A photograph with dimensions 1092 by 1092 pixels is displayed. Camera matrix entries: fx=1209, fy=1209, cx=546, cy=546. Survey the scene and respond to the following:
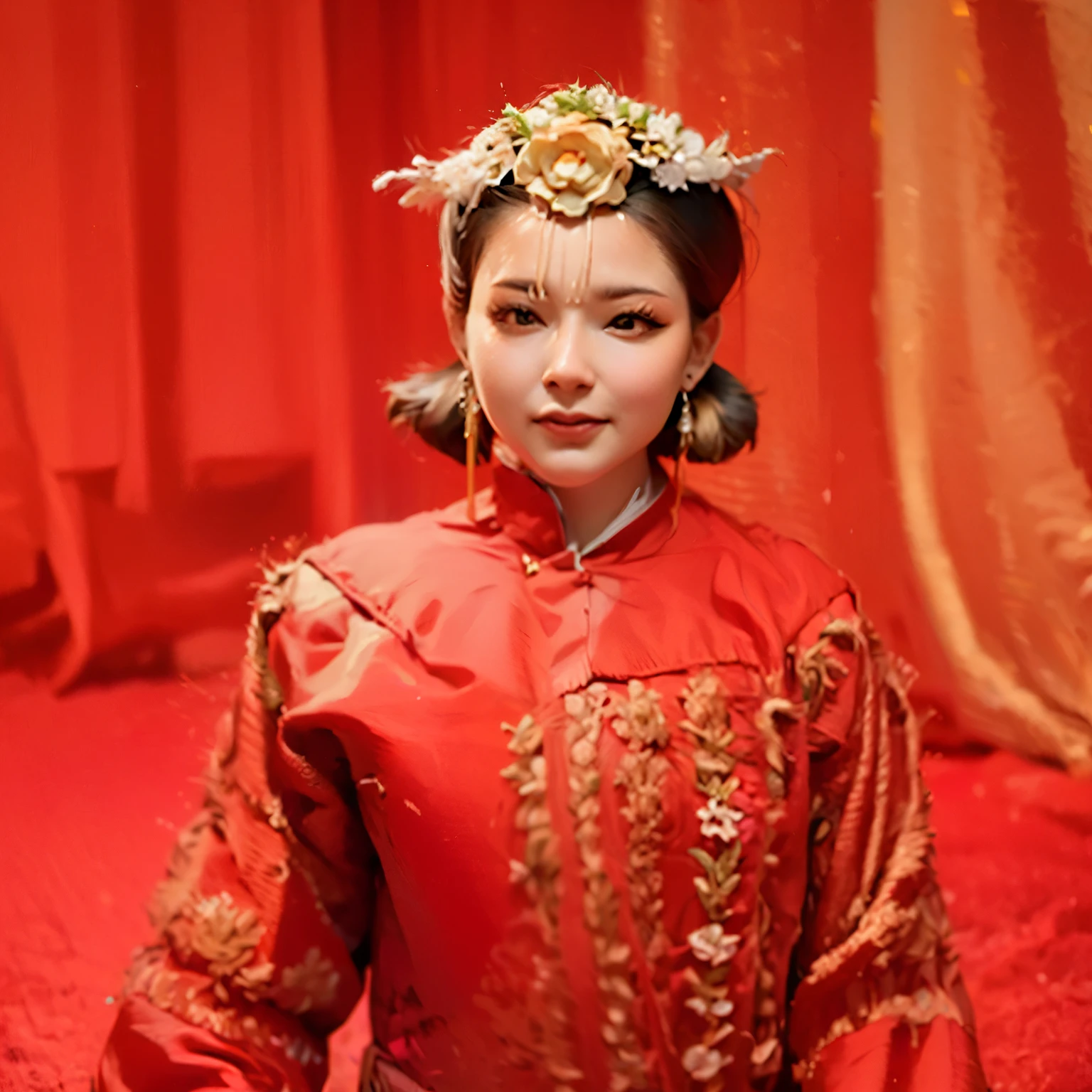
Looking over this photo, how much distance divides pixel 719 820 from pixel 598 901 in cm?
10

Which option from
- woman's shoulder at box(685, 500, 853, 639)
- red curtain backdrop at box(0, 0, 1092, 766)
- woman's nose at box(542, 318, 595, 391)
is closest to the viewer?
woman's nose at box(542, 318, 595, 391)

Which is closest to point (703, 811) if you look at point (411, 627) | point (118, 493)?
point (411, 627)

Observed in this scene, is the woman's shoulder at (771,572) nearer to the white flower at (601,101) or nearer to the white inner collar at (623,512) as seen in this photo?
the white inner collar at (623,512)

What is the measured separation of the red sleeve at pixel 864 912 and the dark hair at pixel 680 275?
170 millimetres

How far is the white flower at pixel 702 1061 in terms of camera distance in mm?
841

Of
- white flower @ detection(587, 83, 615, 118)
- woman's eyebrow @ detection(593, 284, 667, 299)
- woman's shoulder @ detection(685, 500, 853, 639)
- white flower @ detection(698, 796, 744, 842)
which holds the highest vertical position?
white flower @ detection(587, 83, 615, 118)

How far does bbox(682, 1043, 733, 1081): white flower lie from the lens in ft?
2.76

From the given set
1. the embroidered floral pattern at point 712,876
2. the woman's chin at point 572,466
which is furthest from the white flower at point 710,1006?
the woman's chin at point 572,466

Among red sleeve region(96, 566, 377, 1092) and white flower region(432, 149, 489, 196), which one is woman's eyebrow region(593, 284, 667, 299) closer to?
white flower region(432, 149, 489, 196)

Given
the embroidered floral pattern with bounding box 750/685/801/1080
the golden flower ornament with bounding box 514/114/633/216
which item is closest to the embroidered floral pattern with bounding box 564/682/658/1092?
the embroidered floral pattern with bounding box 750/685/801/1080

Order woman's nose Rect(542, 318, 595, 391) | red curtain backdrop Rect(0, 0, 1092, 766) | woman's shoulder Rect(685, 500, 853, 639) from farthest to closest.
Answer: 1. red curtain backdrop Rect(0, 0, 1092, 766)
2. woman's shoulder Rect(685, 500, 853, 639)
3. woman's nose Rect(542, 318, 595, 391)

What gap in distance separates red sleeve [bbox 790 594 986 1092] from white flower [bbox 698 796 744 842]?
3.7 inches

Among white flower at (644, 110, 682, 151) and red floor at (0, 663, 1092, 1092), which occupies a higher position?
white flower at (644, 110, 682, 151)

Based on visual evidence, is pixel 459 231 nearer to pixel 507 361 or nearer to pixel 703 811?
pixel 507 361
